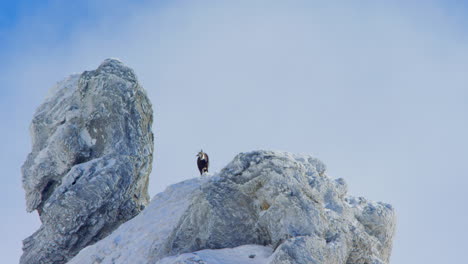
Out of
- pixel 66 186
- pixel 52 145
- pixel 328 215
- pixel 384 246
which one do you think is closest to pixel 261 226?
pixel 328 215

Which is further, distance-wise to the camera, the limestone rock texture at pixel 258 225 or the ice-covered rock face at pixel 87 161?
the ice-covered rock face at pixel 87 161

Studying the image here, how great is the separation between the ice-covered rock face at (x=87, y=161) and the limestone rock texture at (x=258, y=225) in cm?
195

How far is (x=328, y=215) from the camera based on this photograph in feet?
58.2

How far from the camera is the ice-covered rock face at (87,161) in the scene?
2300cm

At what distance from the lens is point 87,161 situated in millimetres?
24203

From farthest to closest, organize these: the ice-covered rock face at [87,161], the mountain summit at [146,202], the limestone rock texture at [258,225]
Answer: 1. the ice-covered rock face at [87,161]
2. the mountain summit at [146,202]
3. the limestone rock texture at [258,225]

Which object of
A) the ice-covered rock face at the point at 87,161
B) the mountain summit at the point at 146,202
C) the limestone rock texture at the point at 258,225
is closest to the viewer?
the limestone rock texture at the point at 258,225

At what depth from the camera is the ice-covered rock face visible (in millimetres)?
23000

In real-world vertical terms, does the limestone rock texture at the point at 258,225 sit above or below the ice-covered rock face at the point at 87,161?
below

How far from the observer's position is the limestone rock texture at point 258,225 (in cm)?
1695

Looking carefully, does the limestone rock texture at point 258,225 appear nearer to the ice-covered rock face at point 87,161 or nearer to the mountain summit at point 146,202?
the mountain summit at point 146,202

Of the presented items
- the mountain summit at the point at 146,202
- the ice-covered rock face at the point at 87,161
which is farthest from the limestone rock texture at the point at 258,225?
the ice-covered rock face at the point at 87,161

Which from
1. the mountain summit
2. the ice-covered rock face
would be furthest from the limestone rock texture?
the ice-covered rock face

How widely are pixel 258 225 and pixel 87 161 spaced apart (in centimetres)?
795
